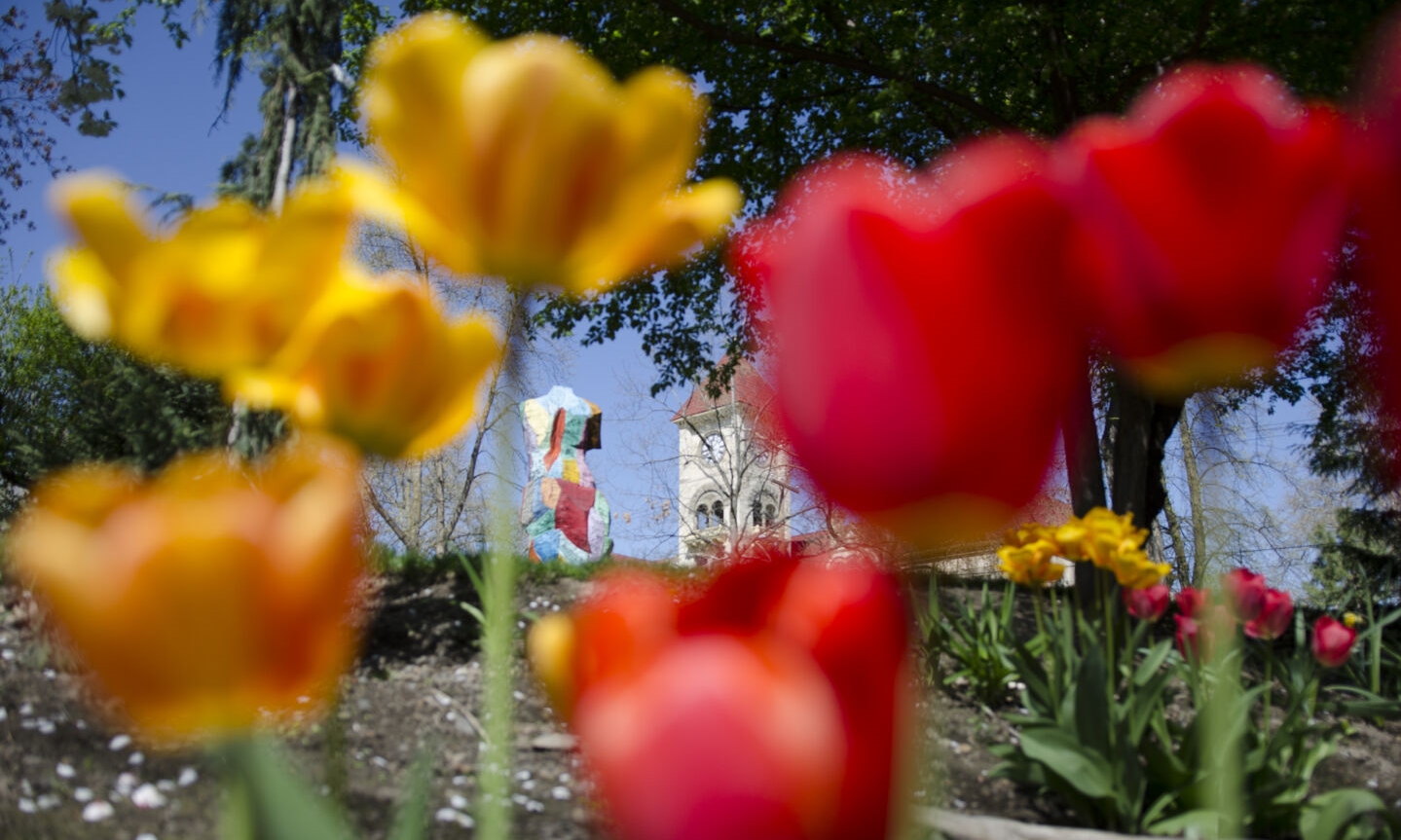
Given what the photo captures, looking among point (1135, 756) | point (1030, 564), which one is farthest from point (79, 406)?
point (1135, 756)

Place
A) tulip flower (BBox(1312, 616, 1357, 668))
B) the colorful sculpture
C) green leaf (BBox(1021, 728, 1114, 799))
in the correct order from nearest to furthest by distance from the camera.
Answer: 1. green leaf (BBox(1021, 728, 1114, 799))
2. tulip flower (BBox(1312, 616, 1357, 668))
3. the colorful sculpture

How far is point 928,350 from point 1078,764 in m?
2.36

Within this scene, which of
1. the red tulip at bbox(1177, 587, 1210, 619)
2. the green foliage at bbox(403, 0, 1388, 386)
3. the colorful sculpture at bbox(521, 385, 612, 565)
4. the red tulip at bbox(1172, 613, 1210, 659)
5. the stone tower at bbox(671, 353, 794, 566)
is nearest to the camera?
the red tulip at bbox(1177, 587, 1210, 619)

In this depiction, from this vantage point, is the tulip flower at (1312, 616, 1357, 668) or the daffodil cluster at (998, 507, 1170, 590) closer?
the daffodil cluster at (998, 507, 1170, 590)

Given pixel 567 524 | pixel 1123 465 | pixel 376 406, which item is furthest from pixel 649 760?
pixel 567 524

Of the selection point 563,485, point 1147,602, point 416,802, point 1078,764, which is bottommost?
point 1078,764

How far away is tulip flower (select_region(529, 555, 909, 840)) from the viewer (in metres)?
0.16

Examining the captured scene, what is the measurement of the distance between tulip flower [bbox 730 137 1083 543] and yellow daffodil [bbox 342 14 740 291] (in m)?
0.08

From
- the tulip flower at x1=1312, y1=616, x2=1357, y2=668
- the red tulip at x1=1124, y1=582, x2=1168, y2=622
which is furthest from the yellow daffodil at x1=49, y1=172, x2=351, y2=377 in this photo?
the tulip flower at x1=1312, y1=616, x2=1357, y2=668

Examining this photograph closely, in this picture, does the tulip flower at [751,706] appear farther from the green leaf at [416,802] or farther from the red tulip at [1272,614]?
the red tulip at [1272,614]

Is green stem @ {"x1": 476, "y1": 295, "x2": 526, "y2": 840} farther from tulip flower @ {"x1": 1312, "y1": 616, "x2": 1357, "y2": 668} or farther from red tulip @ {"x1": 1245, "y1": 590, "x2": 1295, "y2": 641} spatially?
tulip flower @ {"x1": 1312, "y1": 616, "x2": 1357, "y2": 668}

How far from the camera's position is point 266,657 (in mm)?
211

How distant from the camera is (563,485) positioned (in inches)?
394

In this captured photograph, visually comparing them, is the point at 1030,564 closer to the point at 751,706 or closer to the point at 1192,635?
the point at 1192,635
